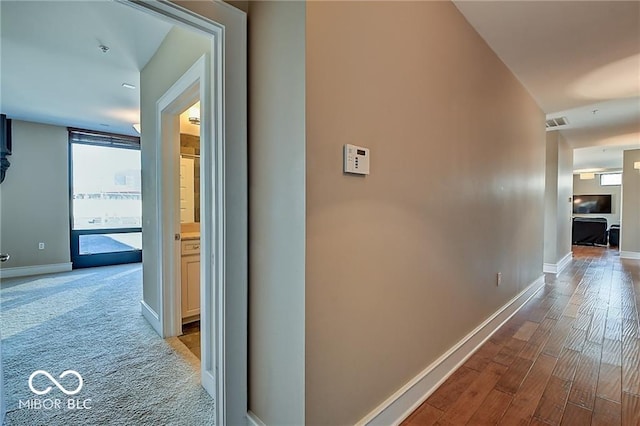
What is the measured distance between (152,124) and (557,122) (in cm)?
556

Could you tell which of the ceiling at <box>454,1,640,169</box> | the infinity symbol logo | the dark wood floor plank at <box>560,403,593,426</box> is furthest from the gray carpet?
the ceiling at <box>454,1,640,169</box>

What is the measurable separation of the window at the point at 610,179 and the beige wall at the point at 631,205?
518 cm

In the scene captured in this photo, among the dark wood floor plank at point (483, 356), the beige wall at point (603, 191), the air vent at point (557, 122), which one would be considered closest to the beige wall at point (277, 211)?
the dark wood floor plank at point (483, 356)

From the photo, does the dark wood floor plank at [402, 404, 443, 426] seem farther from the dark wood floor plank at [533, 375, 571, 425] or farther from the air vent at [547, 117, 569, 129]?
the air vent at [547, 117, 569, 129]

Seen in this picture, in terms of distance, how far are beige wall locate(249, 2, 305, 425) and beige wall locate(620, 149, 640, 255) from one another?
8928 millimetres

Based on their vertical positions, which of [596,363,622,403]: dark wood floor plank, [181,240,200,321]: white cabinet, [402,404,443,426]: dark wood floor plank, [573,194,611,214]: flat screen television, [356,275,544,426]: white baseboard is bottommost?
[402,404,443,426]: dark wood floor plank

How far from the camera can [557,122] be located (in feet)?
15.4

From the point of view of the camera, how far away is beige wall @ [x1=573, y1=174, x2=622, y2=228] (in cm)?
1086

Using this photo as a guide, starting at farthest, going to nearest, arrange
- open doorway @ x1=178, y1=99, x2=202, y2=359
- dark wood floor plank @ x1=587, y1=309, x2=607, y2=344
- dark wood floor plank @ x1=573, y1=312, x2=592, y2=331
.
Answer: dark wood floor plank @ x1=573, y1=312, x2=592, y2=331 < open doorway @ x1=178, y1=99, x2=202, y2=359 < dark wood floor plank @ x1=587, y1=309, x2=607, y2=344

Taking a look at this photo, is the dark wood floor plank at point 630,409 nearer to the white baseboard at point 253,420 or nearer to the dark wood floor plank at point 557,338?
the dark wood floor plank at point 557,338

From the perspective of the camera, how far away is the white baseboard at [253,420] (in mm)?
1468

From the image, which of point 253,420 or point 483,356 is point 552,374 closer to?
point 483,356

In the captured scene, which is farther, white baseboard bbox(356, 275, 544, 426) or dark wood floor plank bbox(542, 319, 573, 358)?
dark wood floor plank bbox(542, 319, 573, 358)

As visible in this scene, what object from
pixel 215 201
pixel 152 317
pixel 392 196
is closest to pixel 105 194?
pixel 152 317
